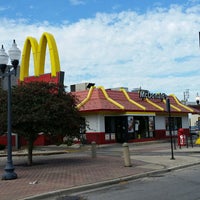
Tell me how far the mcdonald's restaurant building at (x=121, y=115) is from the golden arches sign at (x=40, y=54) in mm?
3481

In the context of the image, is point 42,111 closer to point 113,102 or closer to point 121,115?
point 113,102

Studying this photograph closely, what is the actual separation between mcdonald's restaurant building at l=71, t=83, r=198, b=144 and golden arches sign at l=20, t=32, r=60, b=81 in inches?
137

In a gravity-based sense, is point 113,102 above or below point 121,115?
above

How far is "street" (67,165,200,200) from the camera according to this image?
980 cm

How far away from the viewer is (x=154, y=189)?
10.9 m

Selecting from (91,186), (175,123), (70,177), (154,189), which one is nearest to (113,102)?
(175,123)

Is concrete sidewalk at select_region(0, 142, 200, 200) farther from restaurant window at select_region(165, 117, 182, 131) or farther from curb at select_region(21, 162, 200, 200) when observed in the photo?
restaurant window at select_region(165, 117, 182, 131)

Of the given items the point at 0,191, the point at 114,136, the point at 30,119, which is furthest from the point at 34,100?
the point at 114,136

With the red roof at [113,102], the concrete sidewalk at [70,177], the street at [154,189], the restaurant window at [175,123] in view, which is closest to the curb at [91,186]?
the concrete sidewalk at [70,177]

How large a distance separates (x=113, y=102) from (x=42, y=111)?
55.8ft

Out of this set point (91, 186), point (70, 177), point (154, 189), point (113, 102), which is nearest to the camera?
point (154, 189)

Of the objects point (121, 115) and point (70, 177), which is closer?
point (70, 177)

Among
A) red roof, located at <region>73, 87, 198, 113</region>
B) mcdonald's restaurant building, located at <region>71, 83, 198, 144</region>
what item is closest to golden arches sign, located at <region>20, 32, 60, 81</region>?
red roof, located at <region>73, 87, 198, 113</region>

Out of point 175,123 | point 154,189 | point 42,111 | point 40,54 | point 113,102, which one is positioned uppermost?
point 40,54
